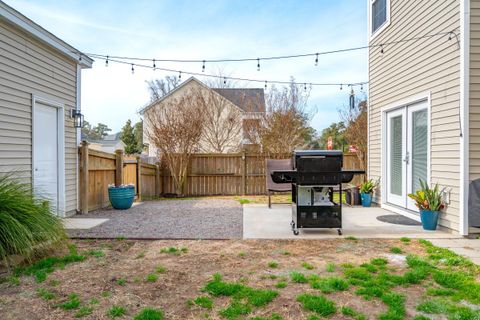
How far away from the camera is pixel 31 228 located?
11.2 feet

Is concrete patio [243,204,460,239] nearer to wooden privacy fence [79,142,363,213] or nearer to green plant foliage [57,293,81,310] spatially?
green plant foliage [57,293,81,310]

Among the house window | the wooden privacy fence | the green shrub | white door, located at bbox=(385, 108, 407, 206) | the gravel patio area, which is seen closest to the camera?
the green shrub

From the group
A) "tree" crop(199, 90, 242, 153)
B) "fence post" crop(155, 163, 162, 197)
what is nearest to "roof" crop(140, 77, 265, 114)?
"tree" crop(199, 90, 242, 153)

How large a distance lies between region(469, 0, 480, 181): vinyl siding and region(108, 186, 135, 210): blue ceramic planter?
597cm

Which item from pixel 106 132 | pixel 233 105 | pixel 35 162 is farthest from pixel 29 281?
pixel 106 132

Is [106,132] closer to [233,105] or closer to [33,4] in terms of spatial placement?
[233,105]

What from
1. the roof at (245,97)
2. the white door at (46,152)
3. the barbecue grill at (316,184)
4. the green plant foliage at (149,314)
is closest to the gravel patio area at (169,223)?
the white door at (46,152)

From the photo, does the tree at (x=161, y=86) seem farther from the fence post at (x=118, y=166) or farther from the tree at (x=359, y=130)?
the fence post at (x=118, y=166)

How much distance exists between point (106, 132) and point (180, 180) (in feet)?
117

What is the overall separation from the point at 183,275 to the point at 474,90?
13.9 ft

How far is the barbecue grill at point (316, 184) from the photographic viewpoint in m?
4.47

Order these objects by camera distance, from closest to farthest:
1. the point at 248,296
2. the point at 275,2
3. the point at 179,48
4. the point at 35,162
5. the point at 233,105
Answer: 1. the point at 248,296
2. the point at 35,162
3. the point at 275,2
4. the point at 179,48
5. the point at 233,105

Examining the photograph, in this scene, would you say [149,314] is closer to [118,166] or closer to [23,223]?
→ [23,223]

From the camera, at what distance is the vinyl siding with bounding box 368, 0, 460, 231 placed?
4617mm
